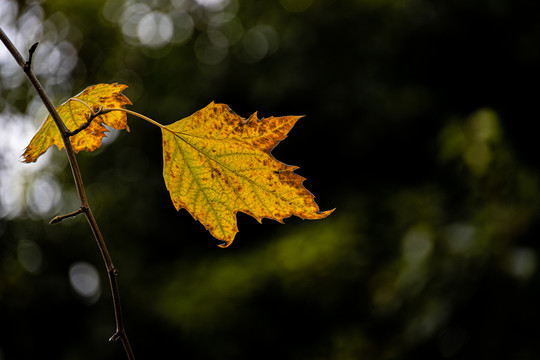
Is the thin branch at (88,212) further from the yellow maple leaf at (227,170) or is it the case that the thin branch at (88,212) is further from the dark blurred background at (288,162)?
the dark blurred background at (288,162)

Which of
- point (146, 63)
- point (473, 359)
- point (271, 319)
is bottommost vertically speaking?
point (271, 319)

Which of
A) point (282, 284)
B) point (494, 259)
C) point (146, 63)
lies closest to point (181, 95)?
point (146, 63)

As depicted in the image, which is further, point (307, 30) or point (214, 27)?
point (214, 27)

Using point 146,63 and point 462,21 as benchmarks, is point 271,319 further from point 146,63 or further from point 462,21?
point 146,63

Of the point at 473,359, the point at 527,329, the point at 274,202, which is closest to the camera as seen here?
the point at 274,202

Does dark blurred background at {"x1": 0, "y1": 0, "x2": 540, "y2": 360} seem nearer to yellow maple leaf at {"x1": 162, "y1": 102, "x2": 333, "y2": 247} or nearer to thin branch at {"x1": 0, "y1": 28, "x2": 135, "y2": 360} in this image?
yellow maple leaf at {"x1": 162, "y1": 102, "x2": 333, "y2": 247}

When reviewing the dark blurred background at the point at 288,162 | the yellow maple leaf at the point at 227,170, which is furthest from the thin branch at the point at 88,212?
the dark blurred background at the point at 288,162
